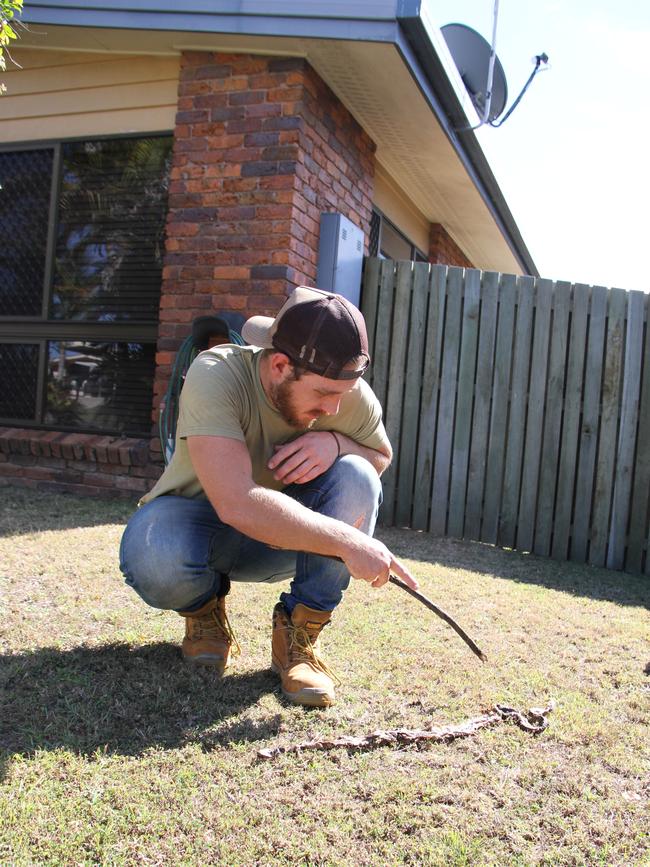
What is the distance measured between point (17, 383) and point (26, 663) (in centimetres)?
409

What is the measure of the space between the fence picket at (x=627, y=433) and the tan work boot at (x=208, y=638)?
10.8ft

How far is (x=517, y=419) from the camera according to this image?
5.12 m

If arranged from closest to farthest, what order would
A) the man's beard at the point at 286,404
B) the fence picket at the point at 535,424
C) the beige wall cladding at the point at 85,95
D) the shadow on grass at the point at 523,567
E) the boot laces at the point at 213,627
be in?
1. the man's beard at the point at 286,404
2. the boot laces at the point at 213,627
3. the shadow on grass at the point at 523,567
4. the fence picket at the point at 535,424
5. the beige wall cladding at the point at 85,95

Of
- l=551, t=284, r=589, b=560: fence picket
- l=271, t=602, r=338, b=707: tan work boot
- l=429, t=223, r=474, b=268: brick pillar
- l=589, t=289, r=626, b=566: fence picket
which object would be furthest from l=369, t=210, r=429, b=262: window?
l=271, t=602, r=338, b=707: tan work boot

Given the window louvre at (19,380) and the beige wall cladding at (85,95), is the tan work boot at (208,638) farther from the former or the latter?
the beige wall cladding at (85,95)

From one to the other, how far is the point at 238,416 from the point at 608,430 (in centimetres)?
350

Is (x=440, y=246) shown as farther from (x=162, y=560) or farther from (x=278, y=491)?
(x=162, y=560)

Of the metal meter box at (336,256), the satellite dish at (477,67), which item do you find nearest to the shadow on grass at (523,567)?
the metal meter box at (336,256)

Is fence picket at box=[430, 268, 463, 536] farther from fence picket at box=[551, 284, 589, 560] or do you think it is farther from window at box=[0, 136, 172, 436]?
window at box=[0, 136, 172, 436]

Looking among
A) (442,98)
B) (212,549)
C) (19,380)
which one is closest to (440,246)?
(442,98)

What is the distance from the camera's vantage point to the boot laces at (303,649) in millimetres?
2262

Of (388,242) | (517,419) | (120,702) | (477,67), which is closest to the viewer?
(120,702)

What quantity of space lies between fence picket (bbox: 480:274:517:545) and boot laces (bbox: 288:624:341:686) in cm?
306

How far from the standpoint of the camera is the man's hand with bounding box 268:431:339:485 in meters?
2.23
